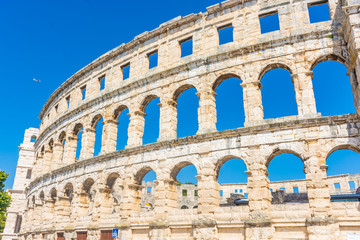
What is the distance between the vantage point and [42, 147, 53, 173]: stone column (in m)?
23.7

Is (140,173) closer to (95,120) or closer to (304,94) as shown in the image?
(95,120)

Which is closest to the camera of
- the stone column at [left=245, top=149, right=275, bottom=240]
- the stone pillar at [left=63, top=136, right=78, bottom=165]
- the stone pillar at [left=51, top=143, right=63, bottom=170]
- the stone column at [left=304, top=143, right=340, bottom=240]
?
the stone column at [left=304, top=143, right=340, bottom=240]

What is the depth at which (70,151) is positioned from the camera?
20797 millimetres

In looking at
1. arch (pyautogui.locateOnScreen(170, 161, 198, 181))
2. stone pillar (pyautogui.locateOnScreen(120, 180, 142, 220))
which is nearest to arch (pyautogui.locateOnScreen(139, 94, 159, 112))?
stone pillar (pyautogui.locateOnScreen(120, 180, 142, 220))

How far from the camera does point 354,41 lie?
36.5ft

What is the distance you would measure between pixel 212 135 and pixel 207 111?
144cm

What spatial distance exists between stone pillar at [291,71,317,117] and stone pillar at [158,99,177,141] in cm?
598

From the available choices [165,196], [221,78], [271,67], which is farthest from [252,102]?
[165,196]

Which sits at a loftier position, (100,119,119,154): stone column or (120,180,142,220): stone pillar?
(100,119,119,154): stone column

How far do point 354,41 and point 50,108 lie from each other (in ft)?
78.3

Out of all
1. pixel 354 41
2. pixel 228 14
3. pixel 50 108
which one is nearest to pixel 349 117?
pixel 354 41

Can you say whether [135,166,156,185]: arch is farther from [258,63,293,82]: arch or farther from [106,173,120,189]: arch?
[258,63,293,82]: arch

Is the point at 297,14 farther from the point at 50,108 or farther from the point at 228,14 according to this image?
the point at 50,108

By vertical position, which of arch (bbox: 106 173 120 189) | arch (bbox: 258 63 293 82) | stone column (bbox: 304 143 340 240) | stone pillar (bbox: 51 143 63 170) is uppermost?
arch (bbox: 258 63 293 82)
